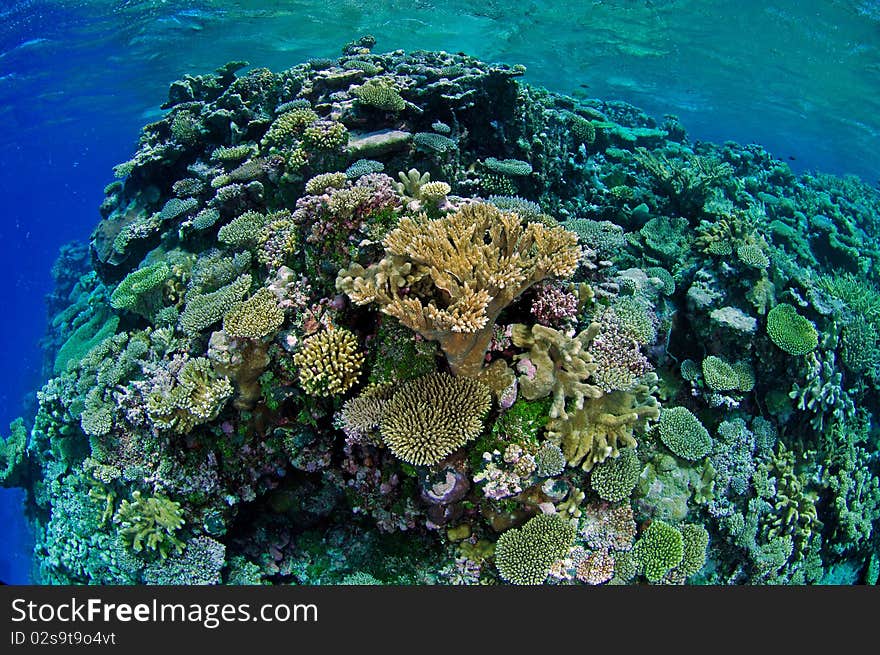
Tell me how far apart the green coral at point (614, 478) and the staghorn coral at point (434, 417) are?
61.4 inches

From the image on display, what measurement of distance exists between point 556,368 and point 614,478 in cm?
152

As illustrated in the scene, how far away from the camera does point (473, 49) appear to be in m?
35.9

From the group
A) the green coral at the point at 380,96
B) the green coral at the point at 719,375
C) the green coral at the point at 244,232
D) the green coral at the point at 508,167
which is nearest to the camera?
the green coral at the point at 719,375

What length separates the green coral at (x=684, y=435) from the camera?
20.1 ft

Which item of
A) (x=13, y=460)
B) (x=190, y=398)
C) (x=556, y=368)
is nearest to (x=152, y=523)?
(x=190, y=398)

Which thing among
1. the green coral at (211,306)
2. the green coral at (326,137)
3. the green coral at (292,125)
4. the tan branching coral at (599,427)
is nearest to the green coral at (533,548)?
the tan branching coral at (599,427)

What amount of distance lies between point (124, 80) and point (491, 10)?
86.6 ft

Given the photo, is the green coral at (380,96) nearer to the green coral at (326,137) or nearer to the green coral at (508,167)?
the green coral at (326,137)

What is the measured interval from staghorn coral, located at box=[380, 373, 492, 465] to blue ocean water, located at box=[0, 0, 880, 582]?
64.8 feet

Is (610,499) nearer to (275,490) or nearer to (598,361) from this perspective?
(598,361)

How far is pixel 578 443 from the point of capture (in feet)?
16.7

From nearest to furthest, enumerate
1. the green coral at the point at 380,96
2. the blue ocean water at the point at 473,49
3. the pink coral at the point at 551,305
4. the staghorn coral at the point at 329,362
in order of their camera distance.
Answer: the staghorn coral at the point at 329,362 → the pink coral at the point at 551,305 → the green coral at the point at 380,96 → the blue ocean water at the point at 473,49

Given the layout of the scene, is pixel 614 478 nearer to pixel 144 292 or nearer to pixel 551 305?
pixel 551 305

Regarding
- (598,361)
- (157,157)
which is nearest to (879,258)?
(598,361)
